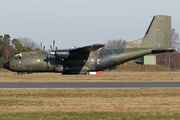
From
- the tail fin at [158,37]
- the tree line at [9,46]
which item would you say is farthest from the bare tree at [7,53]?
the tail fin at [158,37]

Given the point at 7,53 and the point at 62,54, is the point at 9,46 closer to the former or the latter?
the point at 7,53

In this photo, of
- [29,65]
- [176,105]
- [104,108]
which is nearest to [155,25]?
[29,65]

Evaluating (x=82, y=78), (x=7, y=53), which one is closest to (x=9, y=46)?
(x=7, y=53)

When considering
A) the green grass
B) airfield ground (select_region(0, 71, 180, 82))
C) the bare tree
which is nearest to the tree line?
the bare tree

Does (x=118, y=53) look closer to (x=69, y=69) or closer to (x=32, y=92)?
(x=69, y=69)

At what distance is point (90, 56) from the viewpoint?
29.2m

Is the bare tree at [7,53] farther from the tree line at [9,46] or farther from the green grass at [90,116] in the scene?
the green grass at [90,116]

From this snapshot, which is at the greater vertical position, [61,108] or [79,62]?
[79,62]

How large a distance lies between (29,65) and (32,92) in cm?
1329

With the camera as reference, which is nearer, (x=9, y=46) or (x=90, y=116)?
(x=90, y=116)

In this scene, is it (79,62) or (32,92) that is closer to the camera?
(32,92)

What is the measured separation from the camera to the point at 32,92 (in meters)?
15.9

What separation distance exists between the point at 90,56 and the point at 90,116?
20522 millimetres

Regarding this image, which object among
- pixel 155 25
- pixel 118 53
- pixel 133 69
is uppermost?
pixel 155 25
